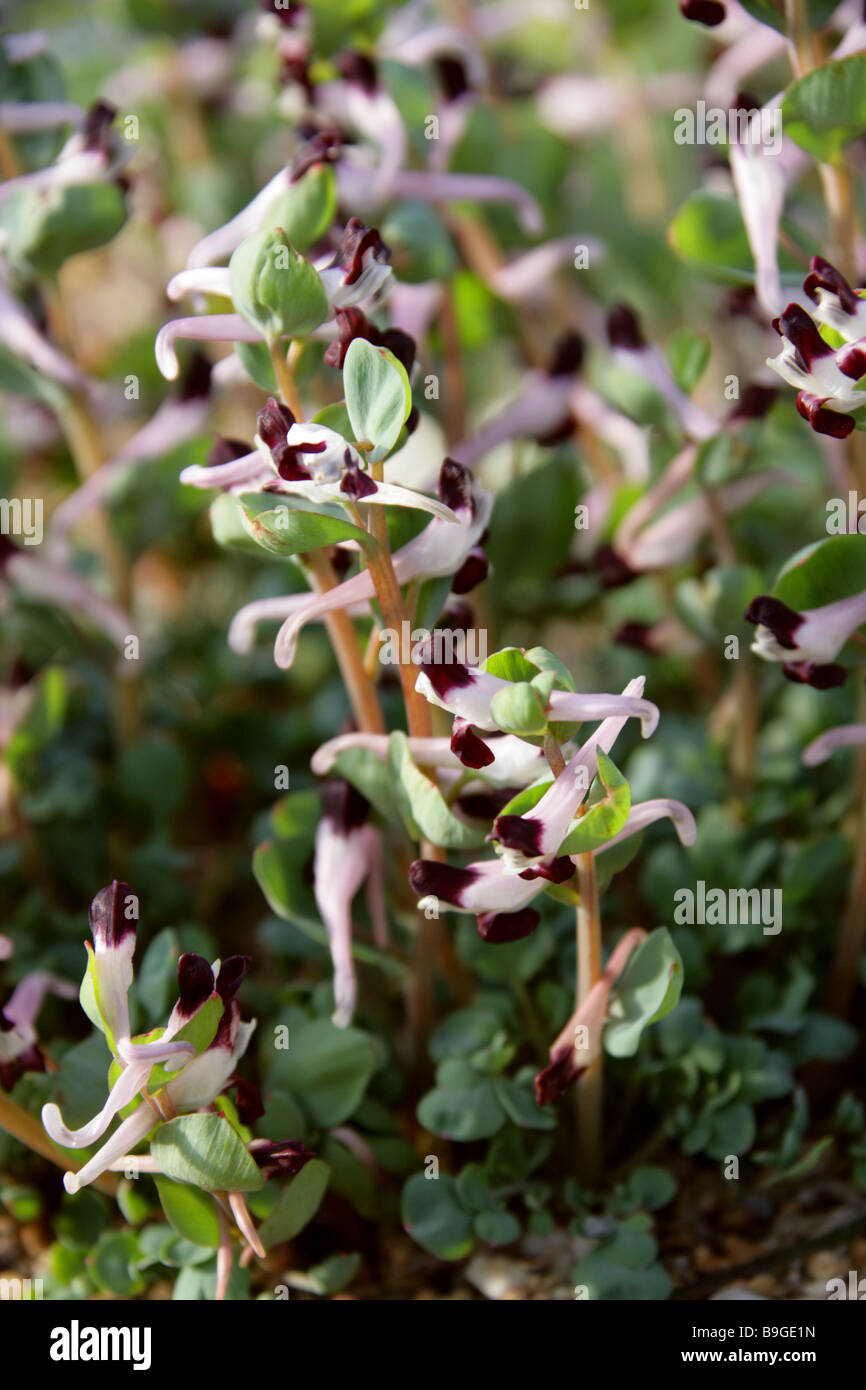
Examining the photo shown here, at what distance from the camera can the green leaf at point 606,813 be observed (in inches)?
23.4

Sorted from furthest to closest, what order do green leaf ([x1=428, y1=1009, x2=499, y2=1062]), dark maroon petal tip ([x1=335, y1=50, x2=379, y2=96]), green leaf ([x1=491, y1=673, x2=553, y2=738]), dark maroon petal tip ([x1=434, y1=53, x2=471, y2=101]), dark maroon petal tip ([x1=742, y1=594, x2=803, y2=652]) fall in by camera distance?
dark maroon petal tip ([x1=434, y1=53, x2=471, y2=101]), dark maroon petal tip ([x1=335, y1=50, x2=379, y2=96]), green leaf ([x1=428, y1=1009, x2=499, y2=1062]), dark maroon petal tip ([x1=742, y1=594, x2=803, y2=652]), green leaf ([x1=491, y1=673, x2=553, y2=738])

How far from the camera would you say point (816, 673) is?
0.70 m

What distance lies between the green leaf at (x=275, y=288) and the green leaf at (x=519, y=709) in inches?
8.0

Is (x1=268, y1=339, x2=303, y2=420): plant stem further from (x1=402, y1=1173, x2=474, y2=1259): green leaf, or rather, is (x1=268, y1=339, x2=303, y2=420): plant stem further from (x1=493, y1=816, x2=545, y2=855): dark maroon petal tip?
(x1=402, y1=1173, x2=474, y2=1259): green leaf

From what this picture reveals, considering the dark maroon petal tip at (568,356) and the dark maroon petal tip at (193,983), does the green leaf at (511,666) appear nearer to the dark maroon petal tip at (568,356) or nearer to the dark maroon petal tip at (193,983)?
the dark maroon petal tip at (193,983)

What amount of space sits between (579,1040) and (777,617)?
0.24 metres

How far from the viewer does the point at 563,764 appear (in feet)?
2.00

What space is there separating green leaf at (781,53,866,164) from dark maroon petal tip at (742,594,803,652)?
260 mm

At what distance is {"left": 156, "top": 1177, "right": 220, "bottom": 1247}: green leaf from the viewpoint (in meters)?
0.68

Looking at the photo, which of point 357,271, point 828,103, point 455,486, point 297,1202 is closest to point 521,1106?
point 297,1202

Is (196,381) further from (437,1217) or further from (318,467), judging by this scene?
(437,1217)

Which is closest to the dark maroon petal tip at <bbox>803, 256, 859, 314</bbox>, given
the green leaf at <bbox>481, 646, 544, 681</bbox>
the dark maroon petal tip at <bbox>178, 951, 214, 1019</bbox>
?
the green leaf at <bbox>481, 646, 544, 681</bbox>

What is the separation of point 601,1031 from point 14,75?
30.7 inches

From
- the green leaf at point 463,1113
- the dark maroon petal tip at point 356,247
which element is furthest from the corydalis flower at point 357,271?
the green leaf at point 463,1113
